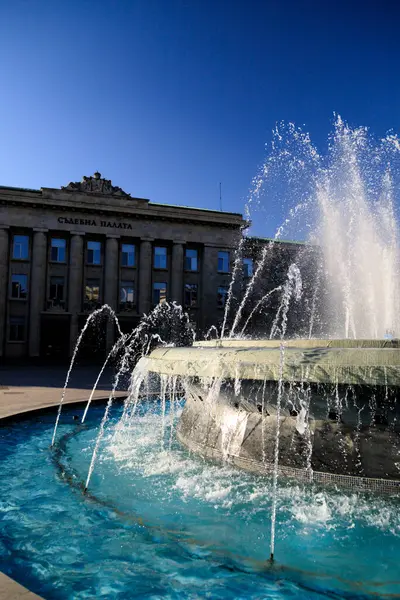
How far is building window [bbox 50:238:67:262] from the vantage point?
3416 cm

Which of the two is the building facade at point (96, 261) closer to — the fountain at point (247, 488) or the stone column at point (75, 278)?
the stone column at point (75, 278)

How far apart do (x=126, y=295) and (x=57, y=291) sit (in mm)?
5314

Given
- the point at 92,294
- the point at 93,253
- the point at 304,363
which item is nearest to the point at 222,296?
the point at 92,294

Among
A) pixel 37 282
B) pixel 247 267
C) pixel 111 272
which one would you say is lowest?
pixel 37 282

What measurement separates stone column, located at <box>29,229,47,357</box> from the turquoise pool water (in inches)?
1124

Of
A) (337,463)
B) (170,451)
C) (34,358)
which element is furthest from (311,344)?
(34,358)

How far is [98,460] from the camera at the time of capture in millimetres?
6070

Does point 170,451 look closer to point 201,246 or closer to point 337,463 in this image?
point 337,463

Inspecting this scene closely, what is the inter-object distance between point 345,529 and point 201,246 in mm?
33794

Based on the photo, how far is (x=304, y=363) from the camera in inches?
161

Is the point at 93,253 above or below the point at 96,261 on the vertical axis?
above

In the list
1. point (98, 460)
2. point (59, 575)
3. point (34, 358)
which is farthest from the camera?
point (34, 358)

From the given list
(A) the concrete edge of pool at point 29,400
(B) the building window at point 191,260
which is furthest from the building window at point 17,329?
(A) the concrete edge of pool at point 29,400

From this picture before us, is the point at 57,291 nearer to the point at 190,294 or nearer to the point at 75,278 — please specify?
the point at 75,278
